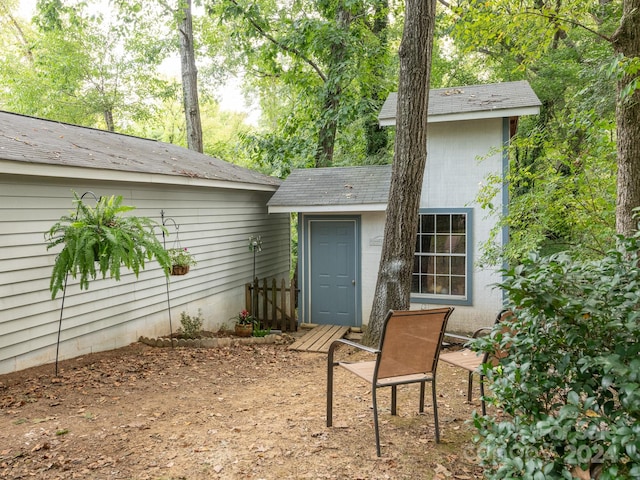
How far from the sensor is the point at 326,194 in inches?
375

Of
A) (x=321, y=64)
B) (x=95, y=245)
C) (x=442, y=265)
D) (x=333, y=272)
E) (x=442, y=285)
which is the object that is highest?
(x=321, y=64)

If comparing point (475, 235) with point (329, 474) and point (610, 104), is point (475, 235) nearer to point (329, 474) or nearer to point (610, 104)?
point (610, 104)

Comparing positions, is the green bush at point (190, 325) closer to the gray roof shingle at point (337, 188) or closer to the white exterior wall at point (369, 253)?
the gray roof shingle at point (337, 188)

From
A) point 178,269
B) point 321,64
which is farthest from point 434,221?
point 321,64

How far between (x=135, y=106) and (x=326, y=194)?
1263 cm

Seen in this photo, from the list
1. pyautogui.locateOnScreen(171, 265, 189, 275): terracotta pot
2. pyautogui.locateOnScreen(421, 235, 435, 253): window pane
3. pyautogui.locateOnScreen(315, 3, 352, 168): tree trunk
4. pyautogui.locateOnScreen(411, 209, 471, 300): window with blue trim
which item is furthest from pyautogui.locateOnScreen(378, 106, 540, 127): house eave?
pyautogui.locateOnScreen(315, 3, 352, 168): tree trunk

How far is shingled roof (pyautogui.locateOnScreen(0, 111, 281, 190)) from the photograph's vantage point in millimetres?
5520

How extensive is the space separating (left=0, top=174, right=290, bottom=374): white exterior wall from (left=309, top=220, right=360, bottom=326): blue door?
199 centimetres

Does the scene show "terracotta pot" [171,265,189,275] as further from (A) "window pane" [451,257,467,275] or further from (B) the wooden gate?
(A) "window pane" [451,257,467,275]

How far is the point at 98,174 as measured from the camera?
6117 millimetres

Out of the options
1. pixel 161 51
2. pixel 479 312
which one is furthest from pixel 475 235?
pixel 161 51

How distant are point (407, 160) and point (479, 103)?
2751 mm

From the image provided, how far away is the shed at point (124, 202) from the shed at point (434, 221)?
1638 millimetres

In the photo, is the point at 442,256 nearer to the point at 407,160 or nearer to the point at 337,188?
the point at 337,188
